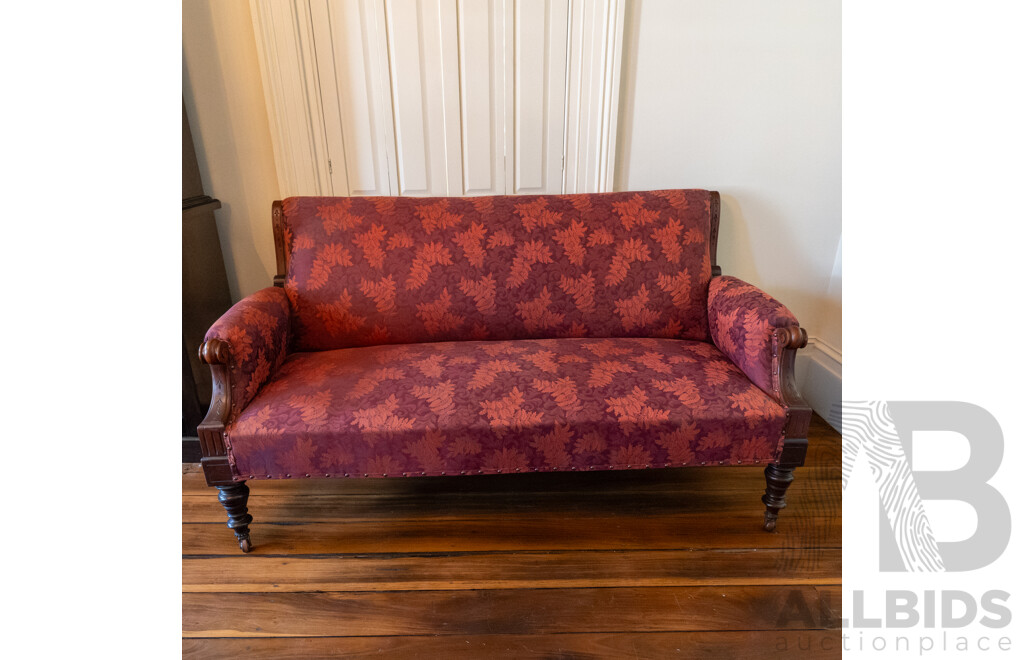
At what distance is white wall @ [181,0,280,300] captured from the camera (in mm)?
1948

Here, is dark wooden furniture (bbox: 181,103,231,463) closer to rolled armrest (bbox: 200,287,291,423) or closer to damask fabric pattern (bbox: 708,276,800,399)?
rolled armrest (bbox: 200,287,291,423)

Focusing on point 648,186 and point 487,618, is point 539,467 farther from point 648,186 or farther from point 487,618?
point 648,186

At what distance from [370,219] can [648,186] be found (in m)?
1.11

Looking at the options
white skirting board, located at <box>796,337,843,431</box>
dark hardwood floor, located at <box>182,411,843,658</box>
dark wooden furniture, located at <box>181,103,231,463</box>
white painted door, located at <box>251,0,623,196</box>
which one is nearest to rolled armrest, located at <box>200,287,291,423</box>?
dark wooden furniture, located at <box>181,103,231,463</box>

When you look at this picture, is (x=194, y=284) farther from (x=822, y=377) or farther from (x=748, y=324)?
(x=822, y=377)

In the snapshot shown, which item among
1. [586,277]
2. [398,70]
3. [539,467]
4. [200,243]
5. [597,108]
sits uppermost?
[398,70]

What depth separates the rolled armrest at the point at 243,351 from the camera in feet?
4.72

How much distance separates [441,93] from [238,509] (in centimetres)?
158

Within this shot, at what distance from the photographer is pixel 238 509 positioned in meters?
1.55

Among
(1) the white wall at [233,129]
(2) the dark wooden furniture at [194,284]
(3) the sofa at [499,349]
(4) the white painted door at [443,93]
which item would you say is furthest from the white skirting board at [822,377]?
(2) the dark wooden furniture at [194,284]

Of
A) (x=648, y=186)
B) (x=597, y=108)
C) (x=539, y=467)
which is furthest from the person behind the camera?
(x=648, y=186)

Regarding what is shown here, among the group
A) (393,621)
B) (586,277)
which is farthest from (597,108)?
(393,621)

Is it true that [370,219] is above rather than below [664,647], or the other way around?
above

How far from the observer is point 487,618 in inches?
53.7
